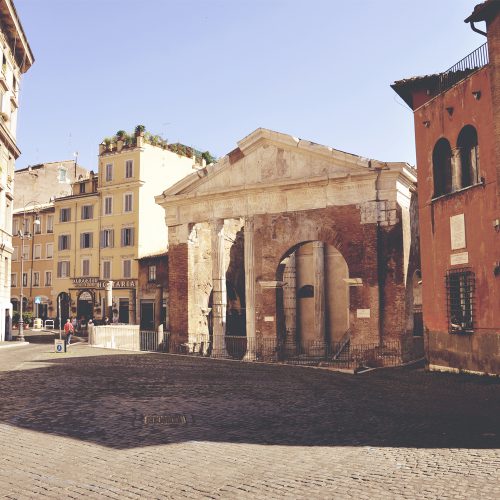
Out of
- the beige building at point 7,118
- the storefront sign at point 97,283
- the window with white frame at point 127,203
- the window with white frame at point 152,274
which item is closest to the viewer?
the beige building at point 7,118

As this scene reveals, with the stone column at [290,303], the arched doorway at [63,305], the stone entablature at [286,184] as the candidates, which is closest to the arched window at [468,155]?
the stone entablature at [286,184]

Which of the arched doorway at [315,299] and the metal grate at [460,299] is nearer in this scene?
the metal grate at [460,299]

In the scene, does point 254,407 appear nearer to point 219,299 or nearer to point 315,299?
point 219,299

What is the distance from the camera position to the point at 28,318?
49.3 meters

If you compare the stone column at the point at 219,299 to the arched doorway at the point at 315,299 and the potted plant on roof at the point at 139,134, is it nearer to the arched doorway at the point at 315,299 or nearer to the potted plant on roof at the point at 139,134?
the arched doorway at the point at 315,299

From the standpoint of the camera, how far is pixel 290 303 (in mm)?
29562

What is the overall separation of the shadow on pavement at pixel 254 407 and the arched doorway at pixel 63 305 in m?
31.9

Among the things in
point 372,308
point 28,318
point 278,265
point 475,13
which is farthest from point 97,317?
point 475,13

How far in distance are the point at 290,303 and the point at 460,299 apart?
506 inches

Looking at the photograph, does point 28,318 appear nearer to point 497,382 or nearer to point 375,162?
point 375,162

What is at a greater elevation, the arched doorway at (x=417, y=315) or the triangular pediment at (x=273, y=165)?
the triangular pediment at (x=273, y=165)

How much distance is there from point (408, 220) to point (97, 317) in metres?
30.2

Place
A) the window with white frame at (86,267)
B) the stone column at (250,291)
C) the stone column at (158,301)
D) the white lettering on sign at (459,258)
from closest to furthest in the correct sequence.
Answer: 1. the white lettering on sign at (459,258)
2. the stone column at (250,291)
3. the stone column at (158,301)
4. the window with white frame at (86,267)

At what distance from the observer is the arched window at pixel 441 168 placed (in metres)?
18.5
